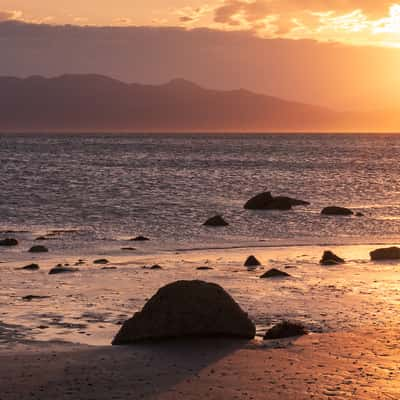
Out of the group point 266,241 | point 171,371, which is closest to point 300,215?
point 266,241

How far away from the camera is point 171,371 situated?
12945 mm

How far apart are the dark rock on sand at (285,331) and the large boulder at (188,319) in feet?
1.12

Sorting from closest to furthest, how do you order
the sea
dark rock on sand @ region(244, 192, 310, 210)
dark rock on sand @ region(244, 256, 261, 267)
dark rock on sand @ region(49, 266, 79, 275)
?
the sea < dark rock on sand @ region(49, 266, 79, 275) < dark rock on sand @ region(244, 256, 261, 267) < dark rock on sand @ region(244, 192, 310, 210)

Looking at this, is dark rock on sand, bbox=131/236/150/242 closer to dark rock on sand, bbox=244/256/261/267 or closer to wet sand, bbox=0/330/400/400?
dark rock on sand, bbox=244/256/261/267

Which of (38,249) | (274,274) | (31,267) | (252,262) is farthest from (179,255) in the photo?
(274,274)

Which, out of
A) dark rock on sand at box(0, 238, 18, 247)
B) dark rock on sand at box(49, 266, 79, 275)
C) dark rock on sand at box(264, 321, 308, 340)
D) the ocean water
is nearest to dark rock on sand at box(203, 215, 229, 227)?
the ocean water

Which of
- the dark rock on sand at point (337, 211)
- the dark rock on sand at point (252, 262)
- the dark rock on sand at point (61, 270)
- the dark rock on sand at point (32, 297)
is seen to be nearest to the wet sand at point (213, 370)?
the dark rock on sand at point (32, 297)

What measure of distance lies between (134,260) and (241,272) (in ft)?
16.7

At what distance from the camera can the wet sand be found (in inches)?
461

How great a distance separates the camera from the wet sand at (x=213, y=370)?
1171 centimetres

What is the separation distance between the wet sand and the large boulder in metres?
0.29

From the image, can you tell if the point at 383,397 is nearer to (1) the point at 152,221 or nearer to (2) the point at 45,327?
(2) the point at 45,327

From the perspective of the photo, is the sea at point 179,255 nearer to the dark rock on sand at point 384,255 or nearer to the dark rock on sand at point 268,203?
the dark rock on sand at point 384,255

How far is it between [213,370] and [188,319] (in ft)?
7.83
